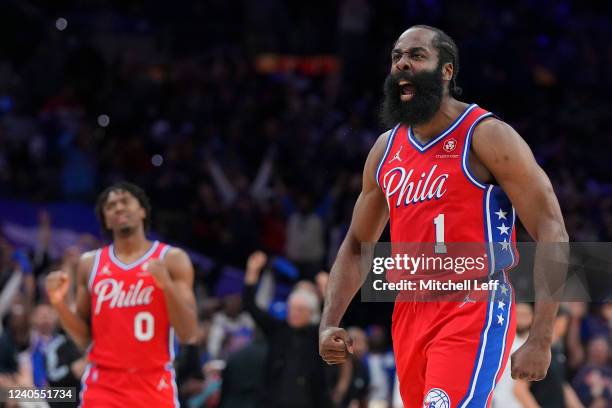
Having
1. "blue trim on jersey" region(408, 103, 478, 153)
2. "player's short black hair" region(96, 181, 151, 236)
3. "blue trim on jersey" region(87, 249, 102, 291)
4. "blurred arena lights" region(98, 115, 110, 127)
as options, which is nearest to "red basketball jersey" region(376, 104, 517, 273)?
"blue trim on jersey" region(408, 103, 478, 153)

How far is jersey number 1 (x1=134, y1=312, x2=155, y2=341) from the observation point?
22.1 feet

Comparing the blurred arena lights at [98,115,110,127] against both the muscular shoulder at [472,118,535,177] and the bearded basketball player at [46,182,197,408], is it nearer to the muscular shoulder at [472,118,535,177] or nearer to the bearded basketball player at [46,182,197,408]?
the bearded basketball player at [46,182,197,408]

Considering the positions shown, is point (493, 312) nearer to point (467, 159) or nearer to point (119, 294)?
point (467, 159)

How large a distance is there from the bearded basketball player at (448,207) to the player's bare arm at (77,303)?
7.11ft

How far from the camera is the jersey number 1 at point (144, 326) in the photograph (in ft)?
22.1

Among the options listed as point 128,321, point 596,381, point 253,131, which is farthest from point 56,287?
point 253,131

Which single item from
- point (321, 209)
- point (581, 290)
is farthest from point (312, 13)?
point (581, 290)

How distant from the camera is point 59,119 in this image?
14.7m

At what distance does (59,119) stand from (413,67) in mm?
10437

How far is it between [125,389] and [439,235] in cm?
260

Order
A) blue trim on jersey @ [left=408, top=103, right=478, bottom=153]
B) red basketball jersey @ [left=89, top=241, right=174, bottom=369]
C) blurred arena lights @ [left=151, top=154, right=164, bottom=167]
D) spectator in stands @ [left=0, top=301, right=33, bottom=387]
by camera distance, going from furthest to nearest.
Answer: blurred arena lights @ [left=151, top=154, right=164, bottom=167]
spectator in stands @ [left=0, top=301, right=33, bottom=387]
red basketball jersey @ [left=89, top=241, right=174, bottom=369]
blue trim on jersey @ [left=408, top=103, right=478, bottom=153]

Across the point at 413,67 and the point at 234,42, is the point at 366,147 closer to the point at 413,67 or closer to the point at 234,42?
A: the point at 234,42

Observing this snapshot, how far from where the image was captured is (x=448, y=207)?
15.6 ft

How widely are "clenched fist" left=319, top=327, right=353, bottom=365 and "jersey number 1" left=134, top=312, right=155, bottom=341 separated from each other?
2.13m
